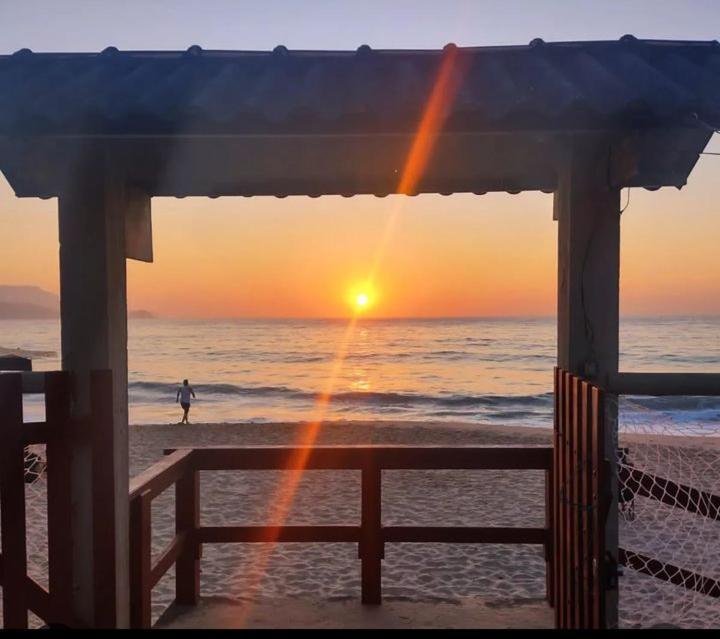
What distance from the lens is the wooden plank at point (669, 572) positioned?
331 cm

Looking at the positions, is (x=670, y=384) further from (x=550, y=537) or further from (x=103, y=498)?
(x=103, y=498)

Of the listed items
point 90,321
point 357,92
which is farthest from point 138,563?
point 357,92

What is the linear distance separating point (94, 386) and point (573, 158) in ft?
8.27

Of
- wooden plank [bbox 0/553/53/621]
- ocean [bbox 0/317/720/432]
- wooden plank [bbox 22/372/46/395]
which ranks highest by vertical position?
wooden plank [bbox 22/372/46/395]

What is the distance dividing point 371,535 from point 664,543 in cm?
520

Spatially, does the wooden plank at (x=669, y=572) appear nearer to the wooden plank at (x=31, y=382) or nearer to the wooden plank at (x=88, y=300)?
the wooden plank at (x=88, y=300)

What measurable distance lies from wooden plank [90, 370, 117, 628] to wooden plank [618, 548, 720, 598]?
2571 millimetres

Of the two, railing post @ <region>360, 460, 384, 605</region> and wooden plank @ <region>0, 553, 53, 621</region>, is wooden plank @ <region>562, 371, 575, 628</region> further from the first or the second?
wooden plank @ <region>0, 553, 53, 621</region>

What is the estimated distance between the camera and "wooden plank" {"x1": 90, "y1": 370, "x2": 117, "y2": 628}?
9.17ft

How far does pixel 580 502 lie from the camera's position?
2.71 metres

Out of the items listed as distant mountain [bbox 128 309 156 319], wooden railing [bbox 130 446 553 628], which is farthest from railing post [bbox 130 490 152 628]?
distant mountain [bbox 128 309 156 319]

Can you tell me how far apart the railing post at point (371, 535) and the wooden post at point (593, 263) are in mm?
1809

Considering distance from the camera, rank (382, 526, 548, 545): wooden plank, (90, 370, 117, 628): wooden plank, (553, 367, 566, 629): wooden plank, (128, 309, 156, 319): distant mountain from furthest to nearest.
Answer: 1. (128, 309, 156, 319): distant mountain
2. (382, 526, 548, 545): wooden plank
3. (553, 367, 566, 629): wooden plank
4. (90, 370, 117, 628): wooden plank

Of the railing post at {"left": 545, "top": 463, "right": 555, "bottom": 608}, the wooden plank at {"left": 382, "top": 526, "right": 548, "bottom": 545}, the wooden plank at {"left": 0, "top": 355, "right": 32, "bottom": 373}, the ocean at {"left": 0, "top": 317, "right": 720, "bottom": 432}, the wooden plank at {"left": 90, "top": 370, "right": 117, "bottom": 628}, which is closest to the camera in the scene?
the wooden plank at {"left": 90, "top": 370, "right": 117, "bottom": 628}
